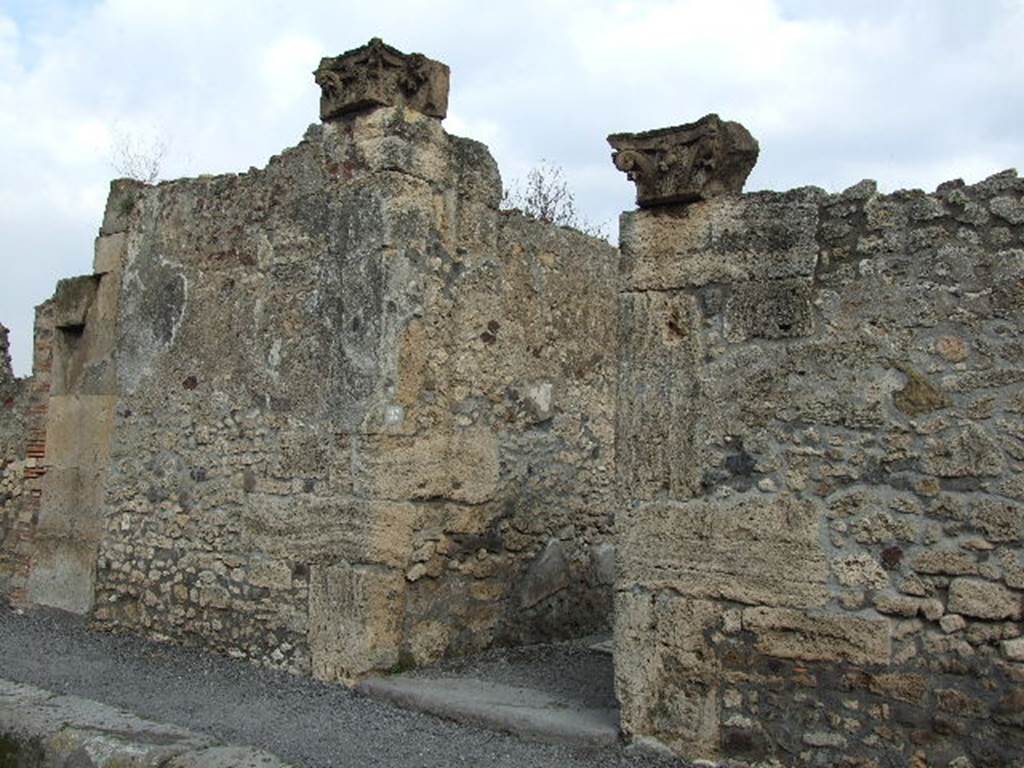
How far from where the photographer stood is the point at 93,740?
4.49 meters

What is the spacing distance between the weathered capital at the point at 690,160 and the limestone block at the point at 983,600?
177 centimetres

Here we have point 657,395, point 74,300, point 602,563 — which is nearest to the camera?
point 657,395

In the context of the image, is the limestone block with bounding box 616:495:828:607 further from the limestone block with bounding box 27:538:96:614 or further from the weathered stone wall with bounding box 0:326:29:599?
the weathered stone wall with bounding box 0:326:29:599

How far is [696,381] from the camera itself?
14.9ft

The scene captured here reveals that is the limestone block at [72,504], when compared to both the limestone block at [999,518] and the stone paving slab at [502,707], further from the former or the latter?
the limestone block at [999,518]

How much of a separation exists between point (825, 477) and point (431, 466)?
2510 mm

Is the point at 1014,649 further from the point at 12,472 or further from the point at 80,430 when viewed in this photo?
the point at 12,472

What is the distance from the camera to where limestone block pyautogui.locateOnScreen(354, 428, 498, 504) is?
5914 millimetres

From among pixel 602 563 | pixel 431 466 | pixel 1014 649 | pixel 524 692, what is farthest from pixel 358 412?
pixel 1014 649

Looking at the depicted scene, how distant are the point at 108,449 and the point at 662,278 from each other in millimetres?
4482

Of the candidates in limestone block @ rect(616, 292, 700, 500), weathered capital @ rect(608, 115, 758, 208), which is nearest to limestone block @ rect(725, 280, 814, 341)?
limestone block @ rect(616, 292, 700, 500)

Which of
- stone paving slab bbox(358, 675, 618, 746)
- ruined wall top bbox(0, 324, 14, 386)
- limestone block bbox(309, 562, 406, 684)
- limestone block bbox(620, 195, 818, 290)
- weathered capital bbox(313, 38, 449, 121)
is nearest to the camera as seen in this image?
limestone block bbox(620, 195, 818, 290)

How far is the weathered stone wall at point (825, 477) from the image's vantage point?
391 cm

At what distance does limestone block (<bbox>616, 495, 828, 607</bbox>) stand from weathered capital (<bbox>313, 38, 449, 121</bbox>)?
2817mm
